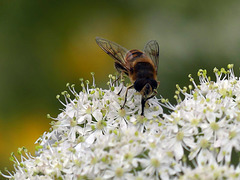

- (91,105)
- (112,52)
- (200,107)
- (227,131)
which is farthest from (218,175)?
(112,52)

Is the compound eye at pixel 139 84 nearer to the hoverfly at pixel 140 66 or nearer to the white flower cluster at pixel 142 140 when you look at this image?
the hoverfly at pixel 140 66

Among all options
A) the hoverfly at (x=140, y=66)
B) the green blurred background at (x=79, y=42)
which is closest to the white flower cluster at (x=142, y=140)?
the hoverfly at (x=140, y=66)

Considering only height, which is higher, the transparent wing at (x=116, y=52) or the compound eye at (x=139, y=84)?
the transparent wing at (x=116, y=52)

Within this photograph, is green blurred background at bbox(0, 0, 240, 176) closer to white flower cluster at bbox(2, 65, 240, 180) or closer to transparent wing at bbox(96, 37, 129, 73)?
transparent wing at bbox(96, 37, 129, 73)

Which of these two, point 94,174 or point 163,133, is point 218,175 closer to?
point 163,133

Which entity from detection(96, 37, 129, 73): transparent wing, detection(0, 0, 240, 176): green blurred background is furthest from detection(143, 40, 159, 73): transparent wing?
detection(0, 0, 240, 176): green blurred background

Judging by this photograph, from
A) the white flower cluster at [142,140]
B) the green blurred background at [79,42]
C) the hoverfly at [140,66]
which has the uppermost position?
the green blurred background at [79,42]
